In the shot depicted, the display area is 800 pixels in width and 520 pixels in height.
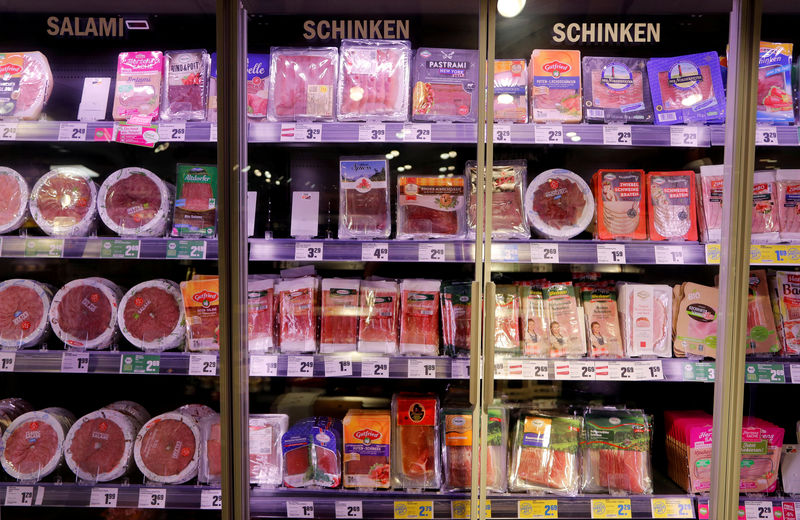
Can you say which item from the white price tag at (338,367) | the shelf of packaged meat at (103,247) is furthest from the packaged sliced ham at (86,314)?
the white price tag at (338,367)

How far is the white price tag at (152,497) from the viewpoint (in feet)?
6.26

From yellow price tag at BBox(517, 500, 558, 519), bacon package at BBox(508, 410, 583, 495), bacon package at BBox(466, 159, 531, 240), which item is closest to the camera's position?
yellow price tag at BBox(517, 500, 558, 519)

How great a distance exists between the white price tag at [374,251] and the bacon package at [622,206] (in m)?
0.93

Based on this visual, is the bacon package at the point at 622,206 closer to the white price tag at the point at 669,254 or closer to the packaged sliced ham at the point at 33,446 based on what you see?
the white price tag at the point at 669,254

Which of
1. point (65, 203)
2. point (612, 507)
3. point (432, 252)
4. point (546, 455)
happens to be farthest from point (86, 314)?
point (612, 507)

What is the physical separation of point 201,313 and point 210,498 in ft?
2.40

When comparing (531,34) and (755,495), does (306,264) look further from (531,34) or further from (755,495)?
(755,495)

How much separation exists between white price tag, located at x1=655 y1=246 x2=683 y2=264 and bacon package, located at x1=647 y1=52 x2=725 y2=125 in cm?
56

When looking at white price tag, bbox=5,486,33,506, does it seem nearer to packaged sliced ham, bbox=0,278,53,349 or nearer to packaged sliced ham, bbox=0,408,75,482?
packaged sliced ham, bbox=0,408,75,482

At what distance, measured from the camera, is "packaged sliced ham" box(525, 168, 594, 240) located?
6.77ft

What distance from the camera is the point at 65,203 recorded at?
208 centimetres

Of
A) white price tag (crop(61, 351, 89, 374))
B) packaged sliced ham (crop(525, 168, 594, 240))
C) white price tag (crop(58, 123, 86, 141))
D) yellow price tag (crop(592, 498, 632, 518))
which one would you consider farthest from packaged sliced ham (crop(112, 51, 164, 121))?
yellow price tag (crop(592, 498, 632, 518))

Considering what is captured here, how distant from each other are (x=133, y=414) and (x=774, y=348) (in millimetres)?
2759

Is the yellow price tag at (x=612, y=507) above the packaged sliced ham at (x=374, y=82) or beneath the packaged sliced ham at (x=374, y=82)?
beneath
